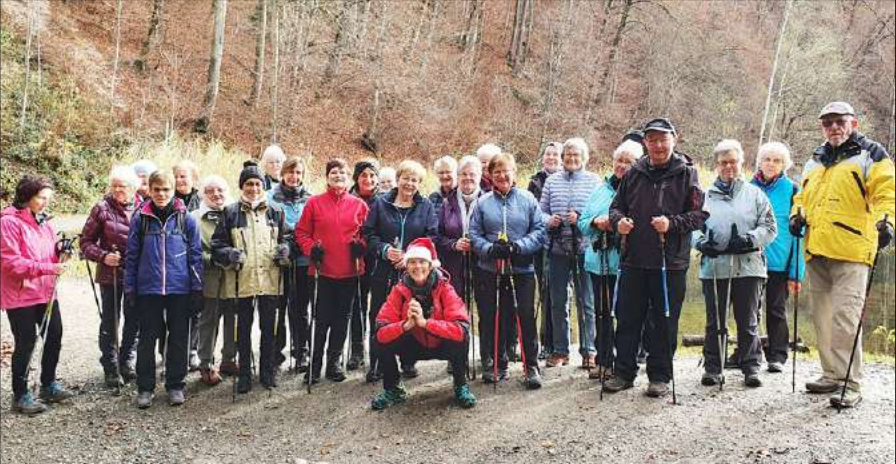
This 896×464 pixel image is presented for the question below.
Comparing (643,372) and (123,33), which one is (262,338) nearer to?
(643,372)

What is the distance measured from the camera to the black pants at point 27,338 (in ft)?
15.3

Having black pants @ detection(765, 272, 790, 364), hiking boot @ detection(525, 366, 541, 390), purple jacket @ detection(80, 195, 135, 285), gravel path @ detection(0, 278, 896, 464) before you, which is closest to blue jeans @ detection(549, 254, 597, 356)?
gravel path @ detection(0, 278, 896, 464)

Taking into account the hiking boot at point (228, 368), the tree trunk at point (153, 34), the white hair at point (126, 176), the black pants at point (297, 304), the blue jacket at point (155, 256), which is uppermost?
the tree trunk at point (153, 34)

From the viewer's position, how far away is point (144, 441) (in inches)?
167

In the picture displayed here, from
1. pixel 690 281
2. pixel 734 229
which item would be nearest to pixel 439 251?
pixel 734 229

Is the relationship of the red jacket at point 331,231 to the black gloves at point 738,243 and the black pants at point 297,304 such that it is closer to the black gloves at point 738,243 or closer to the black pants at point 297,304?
the black pants at point 297,304

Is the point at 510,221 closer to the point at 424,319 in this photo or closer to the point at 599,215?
the point at 599,215

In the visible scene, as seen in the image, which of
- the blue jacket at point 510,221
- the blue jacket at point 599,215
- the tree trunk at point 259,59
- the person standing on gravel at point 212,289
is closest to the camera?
the blue jacket at point 599,215

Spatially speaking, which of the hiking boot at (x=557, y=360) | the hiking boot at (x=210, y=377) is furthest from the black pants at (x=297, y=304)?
the hiking boot at (x=557, y=360)

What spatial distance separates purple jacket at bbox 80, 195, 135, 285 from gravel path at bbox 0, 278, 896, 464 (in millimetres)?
1190

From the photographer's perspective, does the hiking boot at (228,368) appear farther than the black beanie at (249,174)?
Yes

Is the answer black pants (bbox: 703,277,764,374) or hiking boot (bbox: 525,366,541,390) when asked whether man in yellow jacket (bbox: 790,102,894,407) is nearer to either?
black pants (bbox: 703,277,764,374)

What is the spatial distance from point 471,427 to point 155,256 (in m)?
2.57

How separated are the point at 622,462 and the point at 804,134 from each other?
13.3ft
